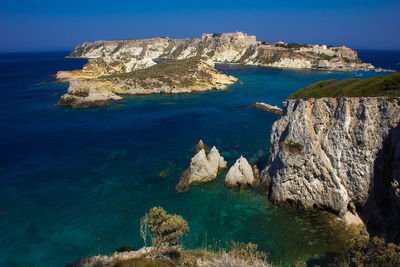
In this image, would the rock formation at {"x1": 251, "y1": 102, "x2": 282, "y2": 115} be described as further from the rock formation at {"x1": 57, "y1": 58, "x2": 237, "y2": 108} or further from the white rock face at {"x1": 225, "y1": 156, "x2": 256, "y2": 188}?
the white rock face at {"x1": 225, "y1": 156, "x2": 256, "y2": 188}

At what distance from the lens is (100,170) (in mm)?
33031

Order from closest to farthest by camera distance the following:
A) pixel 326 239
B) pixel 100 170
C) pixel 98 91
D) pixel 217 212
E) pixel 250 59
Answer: pixel 326 239 → pixel 217 212 → pixel 100 170 → pixel 98 91 → pixel 250 59

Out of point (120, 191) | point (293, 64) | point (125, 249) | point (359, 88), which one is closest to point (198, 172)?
point (120, 191)

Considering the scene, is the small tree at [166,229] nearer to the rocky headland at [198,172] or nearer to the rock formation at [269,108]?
the rocky headland at [198,172]

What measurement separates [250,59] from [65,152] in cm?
18206

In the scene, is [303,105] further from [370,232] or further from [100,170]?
[100,170]

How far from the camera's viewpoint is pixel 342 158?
22.3m

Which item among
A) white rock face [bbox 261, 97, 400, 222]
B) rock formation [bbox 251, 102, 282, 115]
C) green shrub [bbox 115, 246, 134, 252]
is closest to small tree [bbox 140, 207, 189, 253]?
green shrub [bbox 115, 246, 134, 252]

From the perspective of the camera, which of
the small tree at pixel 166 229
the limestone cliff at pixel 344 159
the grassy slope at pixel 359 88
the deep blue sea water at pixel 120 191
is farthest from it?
the grassy slope at pixel 359 88

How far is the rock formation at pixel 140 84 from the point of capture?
73.2 m

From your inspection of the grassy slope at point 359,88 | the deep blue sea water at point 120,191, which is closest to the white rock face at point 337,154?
the grassy slope at point 359,88

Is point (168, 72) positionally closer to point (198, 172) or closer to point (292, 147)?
point (198, 172)

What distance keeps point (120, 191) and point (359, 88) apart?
27.1 metres

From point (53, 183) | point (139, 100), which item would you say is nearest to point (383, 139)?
point (53, 183)
